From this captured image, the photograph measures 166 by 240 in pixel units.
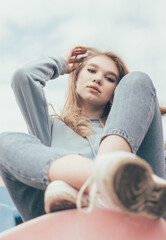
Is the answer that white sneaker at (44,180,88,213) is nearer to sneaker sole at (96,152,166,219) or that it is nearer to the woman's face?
sneaker sole at (96,152,166,219)

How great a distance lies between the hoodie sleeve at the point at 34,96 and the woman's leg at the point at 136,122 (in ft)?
1.14

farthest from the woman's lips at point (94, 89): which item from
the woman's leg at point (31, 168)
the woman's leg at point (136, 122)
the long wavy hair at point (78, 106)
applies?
the woman's leg at point (31, 168)

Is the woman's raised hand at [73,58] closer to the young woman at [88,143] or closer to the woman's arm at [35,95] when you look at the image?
the young woman at [88,143]

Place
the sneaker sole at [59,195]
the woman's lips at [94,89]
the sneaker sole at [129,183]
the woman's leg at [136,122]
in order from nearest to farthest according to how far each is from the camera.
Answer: the sneaker sole at [129,183] < the sneaker sole at [59,195] < the woman's leg at [136,122] < the woman's lips at [94,89]

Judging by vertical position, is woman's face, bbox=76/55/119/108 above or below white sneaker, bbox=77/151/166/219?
below

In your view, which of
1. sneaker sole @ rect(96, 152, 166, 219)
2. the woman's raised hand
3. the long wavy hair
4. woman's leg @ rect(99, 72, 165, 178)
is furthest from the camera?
the woman's raised hand

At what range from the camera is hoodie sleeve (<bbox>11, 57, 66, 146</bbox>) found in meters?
0.97

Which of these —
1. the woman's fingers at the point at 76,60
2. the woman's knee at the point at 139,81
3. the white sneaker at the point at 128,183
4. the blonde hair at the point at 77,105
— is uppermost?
the woman's knee at the point at 139,81

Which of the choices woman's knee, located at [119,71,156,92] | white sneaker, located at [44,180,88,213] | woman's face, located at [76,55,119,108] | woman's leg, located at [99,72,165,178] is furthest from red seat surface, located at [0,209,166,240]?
woman's face, located at [76,55,119,108]

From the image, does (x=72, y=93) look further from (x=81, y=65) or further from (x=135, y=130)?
(x=135, y=130)

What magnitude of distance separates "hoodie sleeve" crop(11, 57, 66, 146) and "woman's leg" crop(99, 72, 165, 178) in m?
0.35

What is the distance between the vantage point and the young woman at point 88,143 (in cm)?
41

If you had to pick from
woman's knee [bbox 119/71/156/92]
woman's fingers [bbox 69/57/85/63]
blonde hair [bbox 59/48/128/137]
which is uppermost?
woman's knee [bbox 119/71/156/92]

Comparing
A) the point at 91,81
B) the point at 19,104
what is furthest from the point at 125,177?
the point at 91,81
